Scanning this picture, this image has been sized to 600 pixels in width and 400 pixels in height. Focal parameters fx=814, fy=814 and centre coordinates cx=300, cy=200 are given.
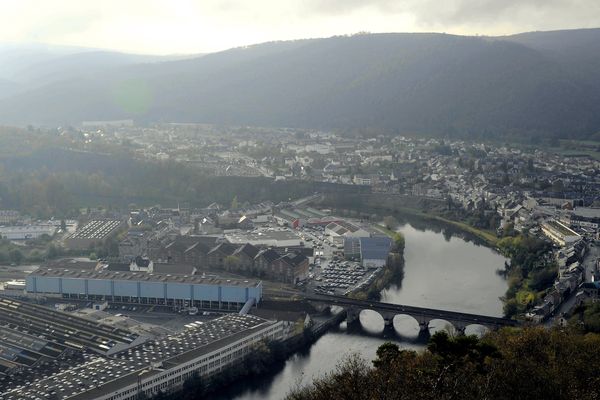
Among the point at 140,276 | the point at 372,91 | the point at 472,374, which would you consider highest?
the point at 372,91

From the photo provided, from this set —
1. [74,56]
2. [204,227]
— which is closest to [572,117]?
[204,227]

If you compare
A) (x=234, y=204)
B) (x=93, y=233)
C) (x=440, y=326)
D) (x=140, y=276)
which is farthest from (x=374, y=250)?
(x=234, y=204)

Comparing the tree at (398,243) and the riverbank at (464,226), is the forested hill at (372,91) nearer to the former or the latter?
the riverbank at (464,226)

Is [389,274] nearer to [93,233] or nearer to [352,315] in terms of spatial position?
[352,315]

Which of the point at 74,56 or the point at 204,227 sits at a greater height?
the point at 74,56

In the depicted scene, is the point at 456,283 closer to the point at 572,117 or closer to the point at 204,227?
the point at 204,227

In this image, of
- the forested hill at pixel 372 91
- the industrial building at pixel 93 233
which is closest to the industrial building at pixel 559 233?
the industrial building at pixel 93 233
